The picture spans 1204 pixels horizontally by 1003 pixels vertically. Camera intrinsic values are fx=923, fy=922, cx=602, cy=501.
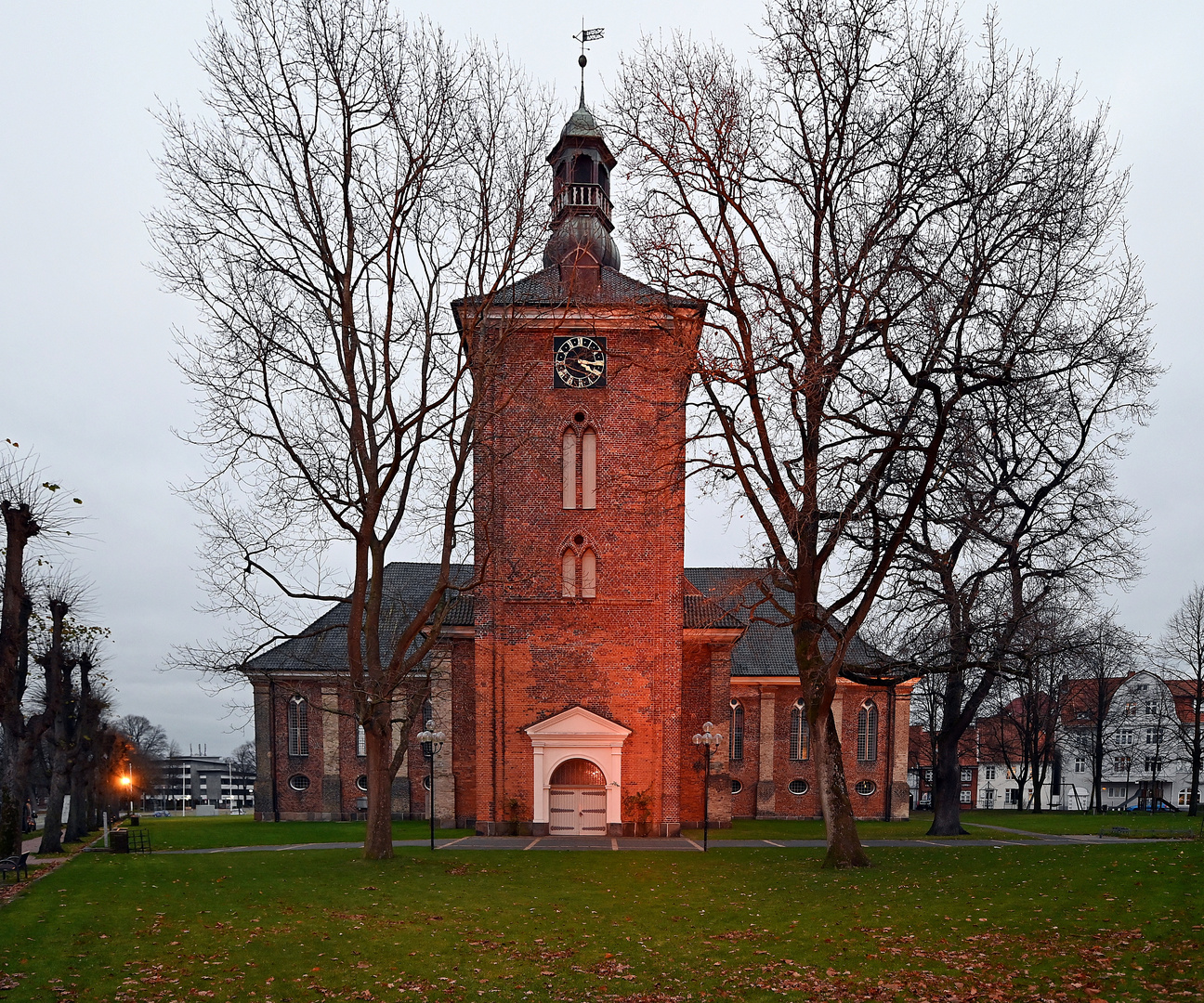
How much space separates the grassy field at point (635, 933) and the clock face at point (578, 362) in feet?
50.7

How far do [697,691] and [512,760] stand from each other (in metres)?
7.34

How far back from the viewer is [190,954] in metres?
11.5

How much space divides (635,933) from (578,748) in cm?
1613

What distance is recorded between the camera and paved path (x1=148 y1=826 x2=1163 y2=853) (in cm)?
2530

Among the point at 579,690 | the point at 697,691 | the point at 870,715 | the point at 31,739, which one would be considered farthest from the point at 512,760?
the point at 870,715

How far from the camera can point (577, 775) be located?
2912cm

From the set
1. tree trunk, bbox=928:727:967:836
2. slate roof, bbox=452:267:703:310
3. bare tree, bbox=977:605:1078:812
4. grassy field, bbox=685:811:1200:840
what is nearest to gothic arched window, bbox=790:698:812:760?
grassy field, bbox=685:811:1200:840

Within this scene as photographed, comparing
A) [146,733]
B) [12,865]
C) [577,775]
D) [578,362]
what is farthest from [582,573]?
[146,733]

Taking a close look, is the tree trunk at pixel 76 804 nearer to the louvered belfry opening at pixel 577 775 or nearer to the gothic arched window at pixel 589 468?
the louvered belfry opening at pixel 577 775

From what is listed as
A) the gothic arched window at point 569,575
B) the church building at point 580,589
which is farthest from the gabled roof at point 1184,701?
the gothic arched window at point 569,575

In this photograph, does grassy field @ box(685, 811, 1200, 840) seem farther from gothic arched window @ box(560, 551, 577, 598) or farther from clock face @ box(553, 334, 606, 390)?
clock face @ box(553, 334, 606, 390)

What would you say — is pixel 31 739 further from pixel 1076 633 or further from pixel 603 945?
pixel 1076 633

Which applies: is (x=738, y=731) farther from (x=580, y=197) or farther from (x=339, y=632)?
(x=580, y=197)

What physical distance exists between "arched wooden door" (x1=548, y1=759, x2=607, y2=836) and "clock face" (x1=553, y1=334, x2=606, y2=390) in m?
12.0
